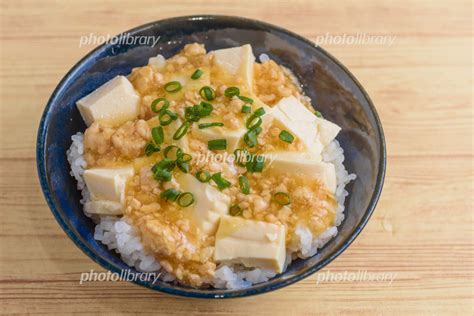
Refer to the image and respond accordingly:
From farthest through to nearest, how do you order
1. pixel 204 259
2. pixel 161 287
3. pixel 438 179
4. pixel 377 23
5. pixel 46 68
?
Answer: pixel 377 23 < pixel 46 68 < pixel 438 179 < pixel 204 259 < pixel 161 287

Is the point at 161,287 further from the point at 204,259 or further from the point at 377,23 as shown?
the point at 377,23

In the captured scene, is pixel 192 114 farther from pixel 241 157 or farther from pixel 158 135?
pixel 241 157

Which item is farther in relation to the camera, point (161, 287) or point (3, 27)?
point (3, 27)

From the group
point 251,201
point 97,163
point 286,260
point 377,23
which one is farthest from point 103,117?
point 377,23

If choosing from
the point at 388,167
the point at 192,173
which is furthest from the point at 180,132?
the point at 388,167

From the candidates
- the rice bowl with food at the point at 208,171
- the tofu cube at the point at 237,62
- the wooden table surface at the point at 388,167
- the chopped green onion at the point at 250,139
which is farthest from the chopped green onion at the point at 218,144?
the wooden table surface at the point at 388,167

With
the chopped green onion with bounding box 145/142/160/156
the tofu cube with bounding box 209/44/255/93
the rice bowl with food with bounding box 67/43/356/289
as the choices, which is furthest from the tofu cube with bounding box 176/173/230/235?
the tofu cube with bounding box 209/44/255/93

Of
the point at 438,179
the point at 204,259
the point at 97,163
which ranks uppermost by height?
the point at 97,163

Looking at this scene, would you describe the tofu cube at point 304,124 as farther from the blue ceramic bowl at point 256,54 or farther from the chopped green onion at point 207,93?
the chopped green onion at point 207,93
